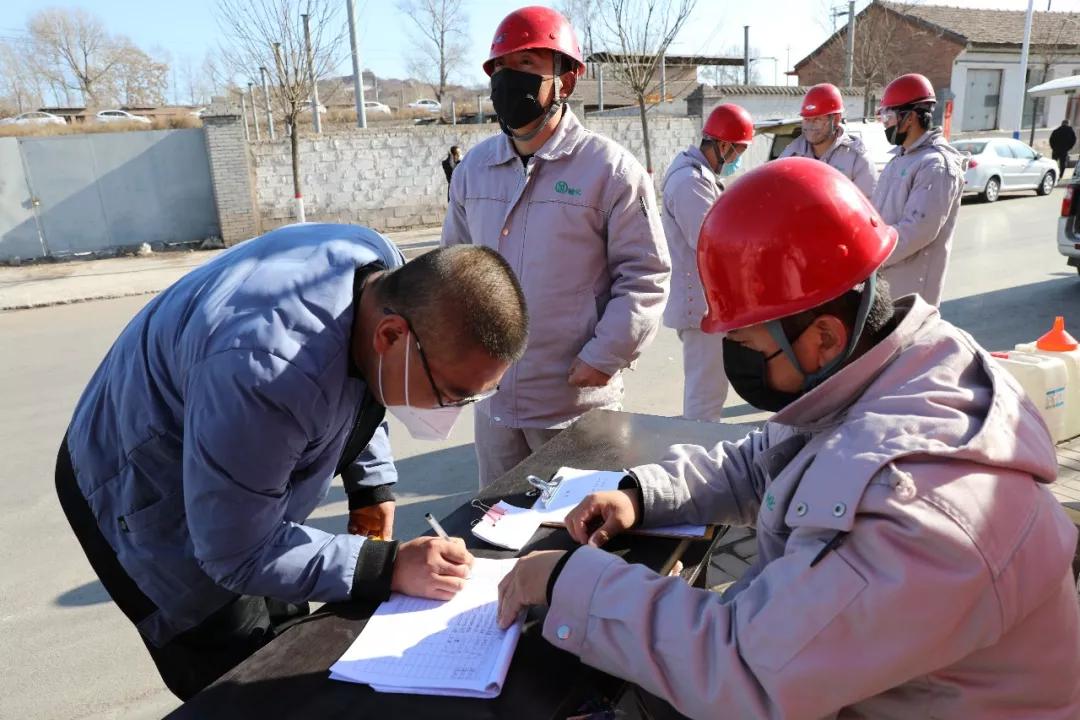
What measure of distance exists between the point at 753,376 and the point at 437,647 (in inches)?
30.7

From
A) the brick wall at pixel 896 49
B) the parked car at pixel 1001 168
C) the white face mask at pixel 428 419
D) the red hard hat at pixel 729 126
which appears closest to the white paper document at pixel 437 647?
the white face mask at pixel 428 419

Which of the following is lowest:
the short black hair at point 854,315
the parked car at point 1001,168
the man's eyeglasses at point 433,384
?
the parked car at point 1001,168

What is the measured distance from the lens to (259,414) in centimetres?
140

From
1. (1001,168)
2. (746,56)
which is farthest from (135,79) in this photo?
(1001,168)

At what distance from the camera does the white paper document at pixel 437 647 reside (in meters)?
1.33

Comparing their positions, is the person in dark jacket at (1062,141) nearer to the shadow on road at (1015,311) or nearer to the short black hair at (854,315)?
the shadow on road at (1015,311)

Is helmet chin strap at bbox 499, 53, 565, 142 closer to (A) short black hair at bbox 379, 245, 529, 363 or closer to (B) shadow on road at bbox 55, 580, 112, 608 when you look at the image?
(A) short black hair at bbox 379, 245, 529, 363

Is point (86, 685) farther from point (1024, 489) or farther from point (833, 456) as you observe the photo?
point (1024, 489)

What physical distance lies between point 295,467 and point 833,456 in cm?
109

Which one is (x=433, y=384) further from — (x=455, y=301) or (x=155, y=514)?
(x=155, y=514)

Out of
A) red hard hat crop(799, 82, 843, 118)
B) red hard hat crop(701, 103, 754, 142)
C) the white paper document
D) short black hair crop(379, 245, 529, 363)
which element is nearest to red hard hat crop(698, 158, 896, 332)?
short black hair crop(379, 245, 529, 363)

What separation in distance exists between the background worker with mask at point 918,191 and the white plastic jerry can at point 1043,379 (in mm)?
527

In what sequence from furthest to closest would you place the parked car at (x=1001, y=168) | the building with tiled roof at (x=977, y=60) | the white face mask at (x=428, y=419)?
the building with tiled roof at (x=977, y=60)
the parked car at (x=1001, y=168)
the white face mask at (x=428, y=419)

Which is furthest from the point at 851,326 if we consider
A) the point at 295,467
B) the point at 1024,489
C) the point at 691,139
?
the point at 691,139
